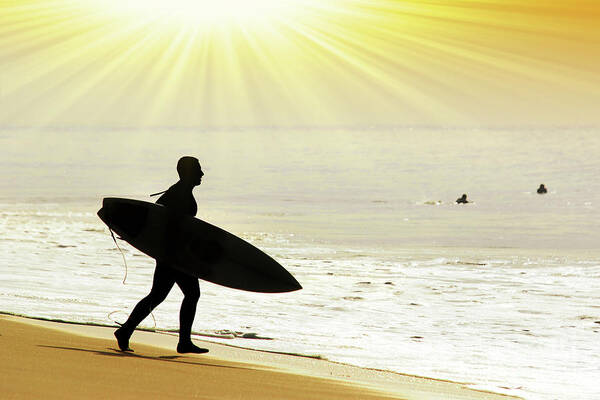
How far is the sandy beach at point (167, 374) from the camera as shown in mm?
5430

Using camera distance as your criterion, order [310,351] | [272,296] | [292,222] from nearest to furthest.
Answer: [310,351], [272,296], [292,222]

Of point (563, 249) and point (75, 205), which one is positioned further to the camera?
point (75, 205)

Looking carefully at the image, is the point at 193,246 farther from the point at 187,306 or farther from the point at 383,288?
the point at 383,288

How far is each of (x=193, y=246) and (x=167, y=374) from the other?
1.57m

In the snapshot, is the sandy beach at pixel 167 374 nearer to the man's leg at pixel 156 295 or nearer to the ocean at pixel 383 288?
the man's leg at pixel 156 295

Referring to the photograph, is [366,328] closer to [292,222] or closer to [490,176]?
[292,222]

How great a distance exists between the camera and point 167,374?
20.0 feet

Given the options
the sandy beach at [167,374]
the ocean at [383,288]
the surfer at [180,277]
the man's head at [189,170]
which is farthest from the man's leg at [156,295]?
the ocean at [383,288]

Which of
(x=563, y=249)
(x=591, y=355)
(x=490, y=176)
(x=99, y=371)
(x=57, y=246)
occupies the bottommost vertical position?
(x=99, y=371)

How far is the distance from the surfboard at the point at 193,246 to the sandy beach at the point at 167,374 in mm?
665

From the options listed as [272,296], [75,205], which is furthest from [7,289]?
[75,205]

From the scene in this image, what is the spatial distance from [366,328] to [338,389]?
4.93m

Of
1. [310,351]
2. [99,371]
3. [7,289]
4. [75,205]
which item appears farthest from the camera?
[75,205]

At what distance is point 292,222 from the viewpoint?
2886cm
